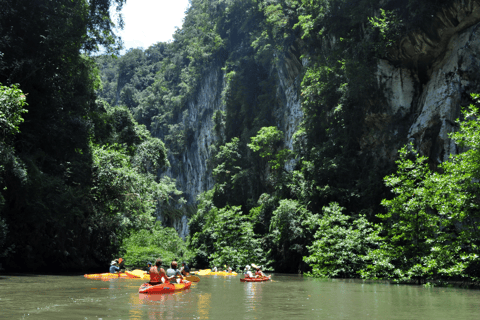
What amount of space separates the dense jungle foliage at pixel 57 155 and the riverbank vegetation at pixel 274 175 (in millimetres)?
82

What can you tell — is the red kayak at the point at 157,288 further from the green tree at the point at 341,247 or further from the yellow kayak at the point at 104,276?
the green tree at the point at 341,247

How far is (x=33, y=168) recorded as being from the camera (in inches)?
731

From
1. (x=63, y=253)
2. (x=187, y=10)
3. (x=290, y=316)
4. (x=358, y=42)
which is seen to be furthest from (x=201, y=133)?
(x=290, y=316)

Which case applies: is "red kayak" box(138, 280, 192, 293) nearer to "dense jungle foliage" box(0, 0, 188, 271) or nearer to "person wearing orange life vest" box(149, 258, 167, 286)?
"person wearing orange life vest" box(149, 258, 167, 286)

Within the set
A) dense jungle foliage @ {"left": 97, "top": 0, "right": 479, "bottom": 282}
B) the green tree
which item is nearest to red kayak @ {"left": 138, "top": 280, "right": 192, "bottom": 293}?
dense jungle foliage @ {"left": 97, "top": 0, "right": 479, "bottom": 282}

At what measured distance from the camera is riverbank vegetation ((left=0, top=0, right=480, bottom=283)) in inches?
634

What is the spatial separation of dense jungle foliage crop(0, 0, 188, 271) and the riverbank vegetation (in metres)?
0.08

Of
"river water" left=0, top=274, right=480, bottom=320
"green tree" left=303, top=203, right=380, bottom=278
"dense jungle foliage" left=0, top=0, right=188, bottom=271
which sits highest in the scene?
"dense jungle foliage" left=0, top=0, right=188, bottom=271

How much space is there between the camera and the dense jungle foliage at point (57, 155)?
18.7 m

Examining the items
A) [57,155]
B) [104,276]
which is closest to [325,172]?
[104,276]

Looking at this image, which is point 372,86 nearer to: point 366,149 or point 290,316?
point 366,149

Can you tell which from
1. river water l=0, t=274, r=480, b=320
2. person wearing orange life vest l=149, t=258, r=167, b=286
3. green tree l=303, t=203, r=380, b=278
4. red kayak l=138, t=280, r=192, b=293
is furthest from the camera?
green tree l=303, t=203, r=380, b=278

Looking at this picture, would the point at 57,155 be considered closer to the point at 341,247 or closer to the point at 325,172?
the point at 341,247

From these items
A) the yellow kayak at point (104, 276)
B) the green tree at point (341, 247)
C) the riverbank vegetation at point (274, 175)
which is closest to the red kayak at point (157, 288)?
the yellow kayak at point (104, 276)
